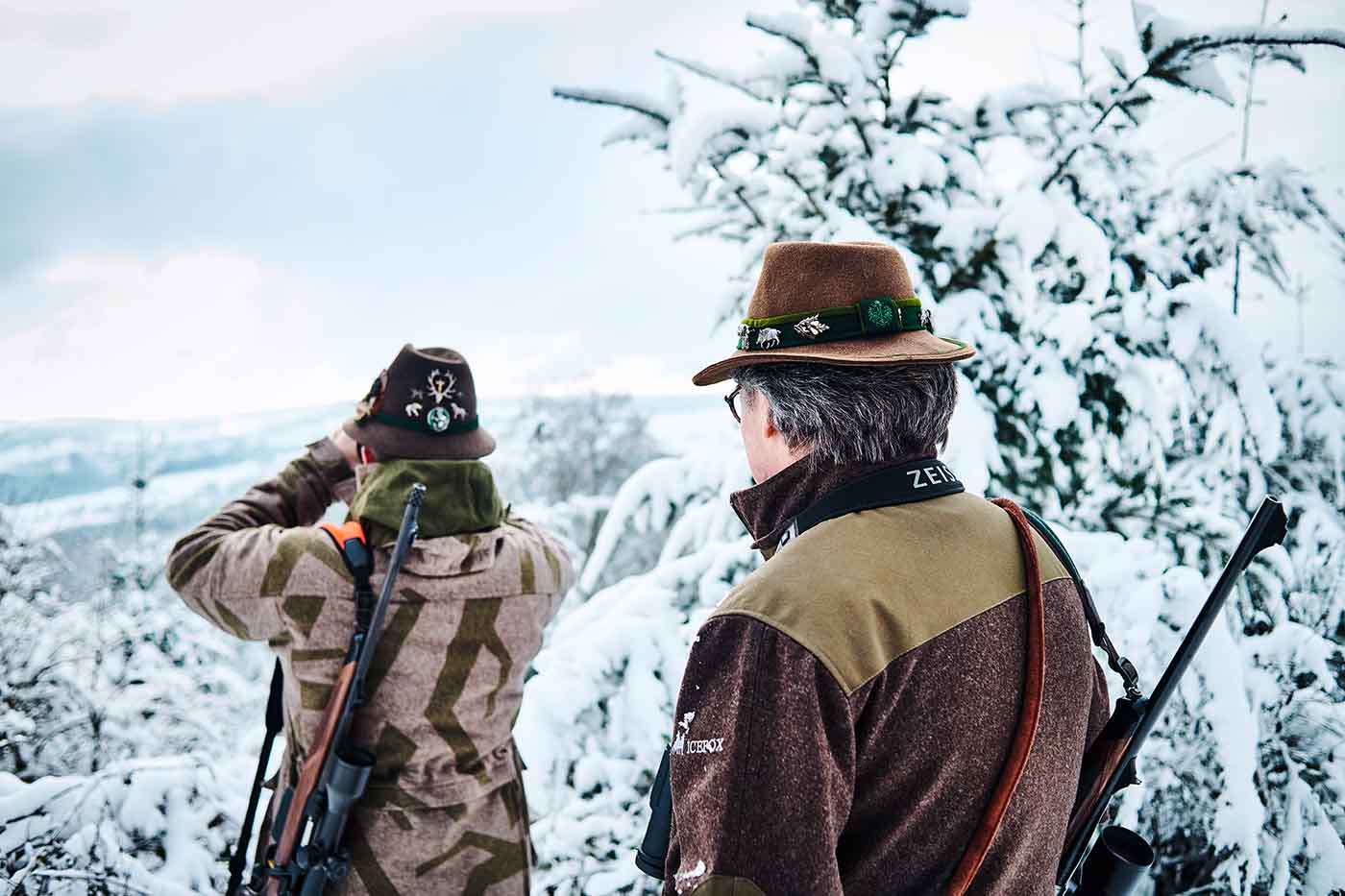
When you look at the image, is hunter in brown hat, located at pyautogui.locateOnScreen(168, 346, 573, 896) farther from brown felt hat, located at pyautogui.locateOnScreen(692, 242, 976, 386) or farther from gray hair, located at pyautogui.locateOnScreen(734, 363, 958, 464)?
Result: gray hair, located at pyautogui.locateOnScreen(734, 363, 958, 464)

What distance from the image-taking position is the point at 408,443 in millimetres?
2268

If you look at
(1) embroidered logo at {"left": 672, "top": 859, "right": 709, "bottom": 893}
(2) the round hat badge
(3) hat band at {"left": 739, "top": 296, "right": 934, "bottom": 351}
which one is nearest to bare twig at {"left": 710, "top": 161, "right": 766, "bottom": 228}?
(2) the round hat badge

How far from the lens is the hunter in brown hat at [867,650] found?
3.38ft

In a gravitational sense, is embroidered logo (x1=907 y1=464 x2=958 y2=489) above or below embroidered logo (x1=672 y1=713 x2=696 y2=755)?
above

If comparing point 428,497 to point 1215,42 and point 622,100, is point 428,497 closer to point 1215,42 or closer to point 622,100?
point 622,100

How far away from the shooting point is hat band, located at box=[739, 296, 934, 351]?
133 centimetres

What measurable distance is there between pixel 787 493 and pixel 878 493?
16 cm

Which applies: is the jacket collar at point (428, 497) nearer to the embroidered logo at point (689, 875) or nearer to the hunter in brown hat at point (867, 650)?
the hunter in brown hat at point (867, 650)

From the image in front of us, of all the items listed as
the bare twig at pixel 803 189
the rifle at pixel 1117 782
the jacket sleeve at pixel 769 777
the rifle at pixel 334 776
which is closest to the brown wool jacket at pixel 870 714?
the jacket sleeve at pixel 769 777

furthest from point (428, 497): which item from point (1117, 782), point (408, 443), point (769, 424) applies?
point (1117, 782)

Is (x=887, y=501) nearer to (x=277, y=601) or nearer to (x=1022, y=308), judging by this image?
(x=277, y=601)

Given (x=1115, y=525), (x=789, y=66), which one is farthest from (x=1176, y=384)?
(x=789, y=66)

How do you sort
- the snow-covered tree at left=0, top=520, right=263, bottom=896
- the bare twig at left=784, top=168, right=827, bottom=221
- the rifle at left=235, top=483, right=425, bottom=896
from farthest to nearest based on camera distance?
the bare twig at left=784, top=168, right=827, bottom=221 < the snow-covered tree at left=0, top=520, right=263, bottom=896 < the rifle at left=235, top=483, right=425, bottom=896

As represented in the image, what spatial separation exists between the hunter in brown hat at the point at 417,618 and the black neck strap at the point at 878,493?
4.03 ft
